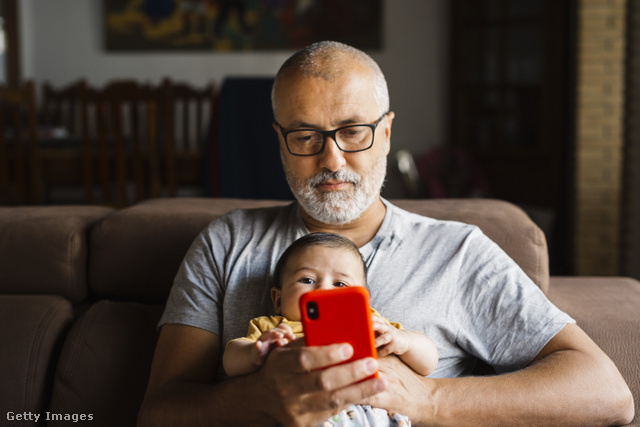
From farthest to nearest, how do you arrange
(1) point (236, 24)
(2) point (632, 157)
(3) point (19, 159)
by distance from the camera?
(1) point (236, 24) < (2) point (632, 157) < (3) point (19, 159)

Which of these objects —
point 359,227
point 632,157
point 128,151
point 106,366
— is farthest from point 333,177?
point 632,157

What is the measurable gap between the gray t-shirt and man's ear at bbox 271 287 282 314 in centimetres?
5

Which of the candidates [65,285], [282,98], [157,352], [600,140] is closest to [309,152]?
[282,98]

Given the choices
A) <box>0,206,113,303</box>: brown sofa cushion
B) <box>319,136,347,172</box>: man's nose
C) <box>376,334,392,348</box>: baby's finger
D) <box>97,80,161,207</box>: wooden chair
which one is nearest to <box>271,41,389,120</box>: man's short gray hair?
<box>319,136,347,172</box>: man's nose

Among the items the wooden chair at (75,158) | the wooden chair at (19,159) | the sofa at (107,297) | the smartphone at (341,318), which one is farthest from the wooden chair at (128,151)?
the smartphone at (341,318)

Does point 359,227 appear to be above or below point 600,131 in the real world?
below

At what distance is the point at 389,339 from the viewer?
3.08 feet

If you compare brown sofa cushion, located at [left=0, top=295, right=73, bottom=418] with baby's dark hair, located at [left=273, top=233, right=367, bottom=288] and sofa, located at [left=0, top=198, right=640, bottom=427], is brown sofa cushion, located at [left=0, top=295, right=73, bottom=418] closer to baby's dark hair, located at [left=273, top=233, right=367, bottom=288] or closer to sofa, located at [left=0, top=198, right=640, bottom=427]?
sofa, located at [left=0, top=198, right=640, bottom=427]

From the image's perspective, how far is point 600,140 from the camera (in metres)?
3.75

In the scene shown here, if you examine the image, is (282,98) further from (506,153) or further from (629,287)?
(506,153)

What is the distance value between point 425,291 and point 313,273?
0.25 meters

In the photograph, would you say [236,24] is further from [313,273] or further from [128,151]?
[313,273]

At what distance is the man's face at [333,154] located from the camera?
1193mm

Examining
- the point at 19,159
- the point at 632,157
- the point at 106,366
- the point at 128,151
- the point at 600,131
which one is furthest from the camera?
the point at 600,131
